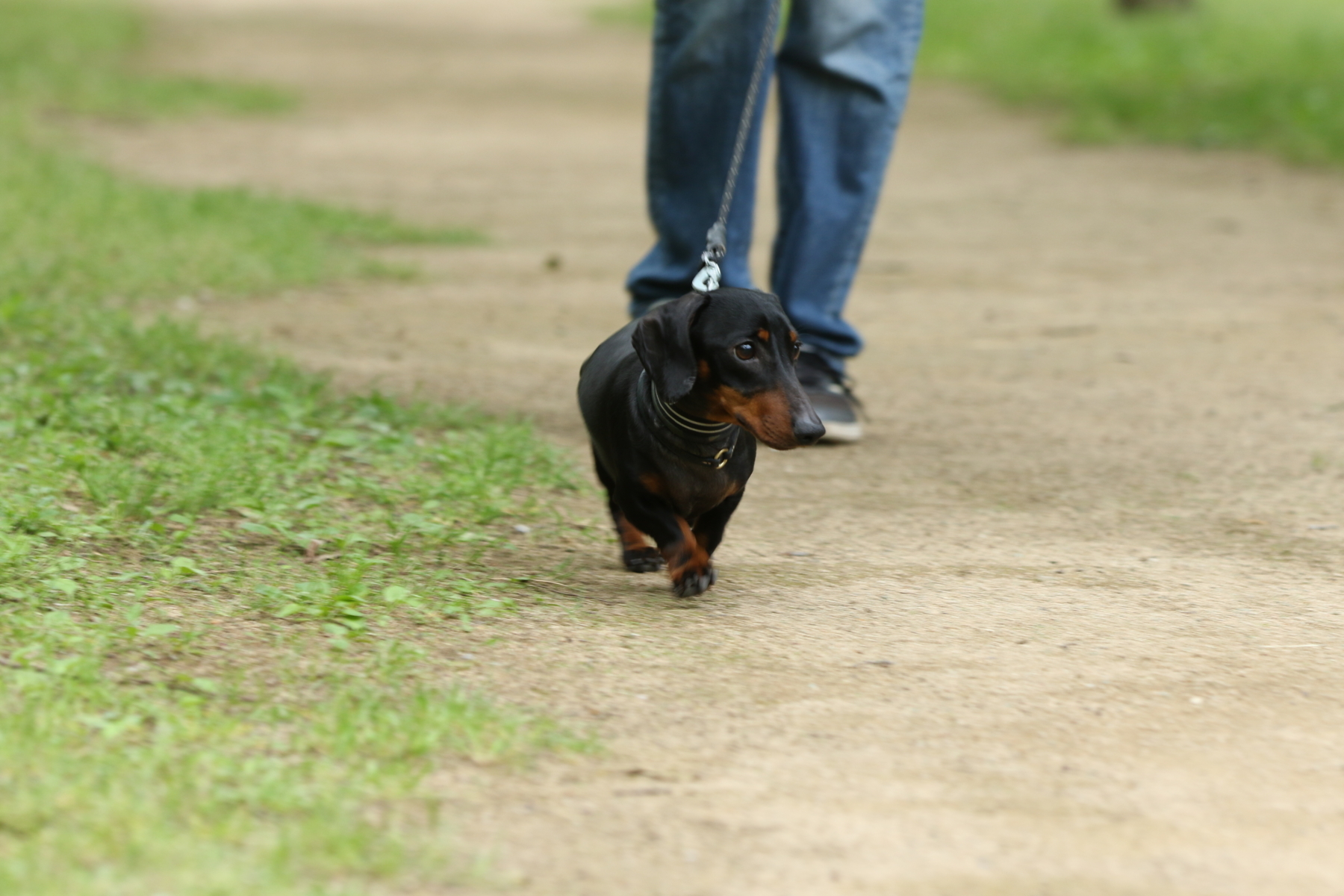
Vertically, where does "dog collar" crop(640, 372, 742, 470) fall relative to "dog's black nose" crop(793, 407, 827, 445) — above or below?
below

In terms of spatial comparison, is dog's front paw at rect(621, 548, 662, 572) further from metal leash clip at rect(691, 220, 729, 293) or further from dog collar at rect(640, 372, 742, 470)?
metal leash clip at rect(691, 220, 729, 293)

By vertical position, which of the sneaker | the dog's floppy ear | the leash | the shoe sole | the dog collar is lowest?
the shoe sole

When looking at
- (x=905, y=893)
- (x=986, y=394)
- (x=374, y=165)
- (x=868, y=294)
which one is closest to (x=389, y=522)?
(x=905, y=893)

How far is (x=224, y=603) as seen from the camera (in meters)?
2.69

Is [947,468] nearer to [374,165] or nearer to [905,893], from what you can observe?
[905,893]

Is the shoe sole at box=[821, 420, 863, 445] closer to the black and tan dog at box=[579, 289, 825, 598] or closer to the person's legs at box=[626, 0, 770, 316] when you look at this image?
the person's legs at box=[626, 0, 770, 316]

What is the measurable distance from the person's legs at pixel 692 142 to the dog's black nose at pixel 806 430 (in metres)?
1.48

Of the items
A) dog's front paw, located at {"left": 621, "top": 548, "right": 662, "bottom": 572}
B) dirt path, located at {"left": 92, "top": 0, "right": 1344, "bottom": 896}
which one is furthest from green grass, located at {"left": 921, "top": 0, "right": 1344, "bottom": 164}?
dog's front paw, located at {"left": 621, "top": 548, "right": 662, "bottom": 572}

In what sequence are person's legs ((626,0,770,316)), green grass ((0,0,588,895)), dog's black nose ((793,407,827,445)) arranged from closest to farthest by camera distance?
green grass ((0,0,588,895)) → dog's black nose ((793,407,827,445)) → person's legs ((626,0,770,316))

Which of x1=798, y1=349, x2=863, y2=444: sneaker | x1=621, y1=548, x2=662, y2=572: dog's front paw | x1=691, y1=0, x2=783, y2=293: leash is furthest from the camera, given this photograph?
x1=798, y1=349, x2=863, y2=444: sneaker

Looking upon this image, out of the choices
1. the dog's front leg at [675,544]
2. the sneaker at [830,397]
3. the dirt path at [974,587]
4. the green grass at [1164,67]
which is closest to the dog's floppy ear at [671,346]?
the dog's front leg at [675,544]

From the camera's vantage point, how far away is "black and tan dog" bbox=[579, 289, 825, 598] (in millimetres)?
2729

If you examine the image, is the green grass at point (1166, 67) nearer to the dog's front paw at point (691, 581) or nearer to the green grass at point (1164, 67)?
the green grass at point (1164, 67)

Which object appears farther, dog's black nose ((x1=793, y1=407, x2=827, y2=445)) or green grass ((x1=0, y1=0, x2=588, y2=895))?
dog's black nose ((x1=793, y1=407, x2=827, y2=445))
